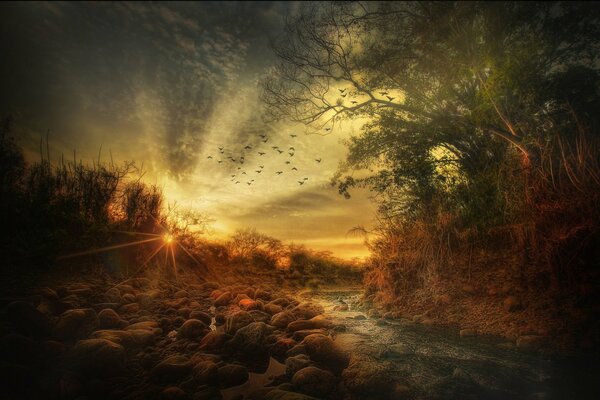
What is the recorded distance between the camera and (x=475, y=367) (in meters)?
4.26

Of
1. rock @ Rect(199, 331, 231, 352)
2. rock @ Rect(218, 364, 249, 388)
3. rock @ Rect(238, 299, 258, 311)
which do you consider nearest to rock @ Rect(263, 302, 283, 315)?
rock @ Rect(238, 299, 258, 311)

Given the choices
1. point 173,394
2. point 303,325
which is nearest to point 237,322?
point 303,325

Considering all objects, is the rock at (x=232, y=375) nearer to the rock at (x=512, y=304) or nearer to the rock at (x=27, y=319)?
the rock at (x=27, y=319)

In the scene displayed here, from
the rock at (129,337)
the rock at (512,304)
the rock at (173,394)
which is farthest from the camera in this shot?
the rock at (512,304)

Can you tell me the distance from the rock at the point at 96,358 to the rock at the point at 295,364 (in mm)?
1866

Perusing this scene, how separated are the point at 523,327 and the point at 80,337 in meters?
6.80

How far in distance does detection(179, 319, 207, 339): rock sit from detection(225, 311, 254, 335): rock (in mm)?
403

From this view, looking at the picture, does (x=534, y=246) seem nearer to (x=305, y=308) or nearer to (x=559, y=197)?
(x=559, y=197)

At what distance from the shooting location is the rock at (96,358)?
3.33 m

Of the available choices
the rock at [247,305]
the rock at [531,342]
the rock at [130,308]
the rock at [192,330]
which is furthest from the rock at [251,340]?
the rock at [531,342]

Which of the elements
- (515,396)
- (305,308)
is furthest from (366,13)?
(515,396)

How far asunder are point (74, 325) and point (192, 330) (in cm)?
154

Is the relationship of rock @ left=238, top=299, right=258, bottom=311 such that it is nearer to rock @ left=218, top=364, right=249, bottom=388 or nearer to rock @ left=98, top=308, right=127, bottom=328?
rock @ left=98, top=308, right=127, bottom=328

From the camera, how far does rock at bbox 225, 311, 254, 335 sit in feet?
16.1
